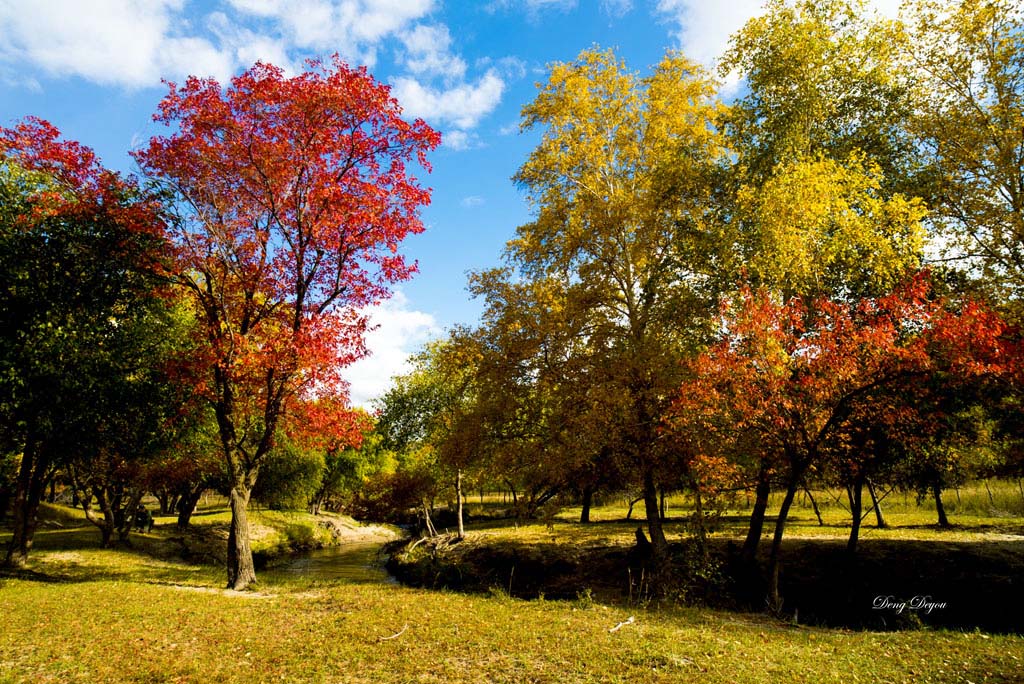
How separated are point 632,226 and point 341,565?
28.7m

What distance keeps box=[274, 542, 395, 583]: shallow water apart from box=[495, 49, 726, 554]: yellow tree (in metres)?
15.9

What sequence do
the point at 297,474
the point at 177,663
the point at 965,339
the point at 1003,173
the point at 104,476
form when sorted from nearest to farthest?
1. the point at 177,663
2. the point at 965,339
3. the point at 1003,173
4. the point at 104,476
5. the point at 297,474

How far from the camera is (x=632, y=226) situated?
2117 cm

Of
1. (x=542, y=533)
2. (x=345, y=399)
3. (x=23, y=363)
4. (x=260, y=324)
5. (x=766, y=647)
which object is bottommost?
(x=542, y=533)

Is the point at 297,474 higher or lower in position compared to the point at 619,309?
lower

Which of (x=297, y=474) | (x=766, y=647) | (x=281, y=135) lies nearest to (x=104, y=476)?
(x=281, y=135)

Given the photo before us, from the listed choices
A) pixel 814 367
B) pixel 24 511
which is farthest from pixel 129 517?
pixel 814 367

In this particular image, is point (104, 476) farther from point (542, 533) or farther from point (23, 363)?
point (542, 533)

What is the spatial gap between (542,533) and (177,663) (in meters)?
26.1

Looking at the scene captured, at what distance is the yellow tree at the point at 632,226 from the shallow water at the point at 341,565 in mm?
15898

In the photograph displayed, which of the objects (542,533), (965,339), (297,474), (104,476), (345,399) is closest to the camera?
(965,339)

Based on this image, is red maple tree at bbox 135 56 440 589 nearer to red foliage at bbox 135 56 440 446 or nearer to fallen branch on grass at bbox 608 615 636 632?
red foliage at bbox 135 56 440 446

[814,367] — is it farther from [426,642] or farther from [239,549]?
[239,549]

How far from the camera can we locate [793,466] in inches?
596
